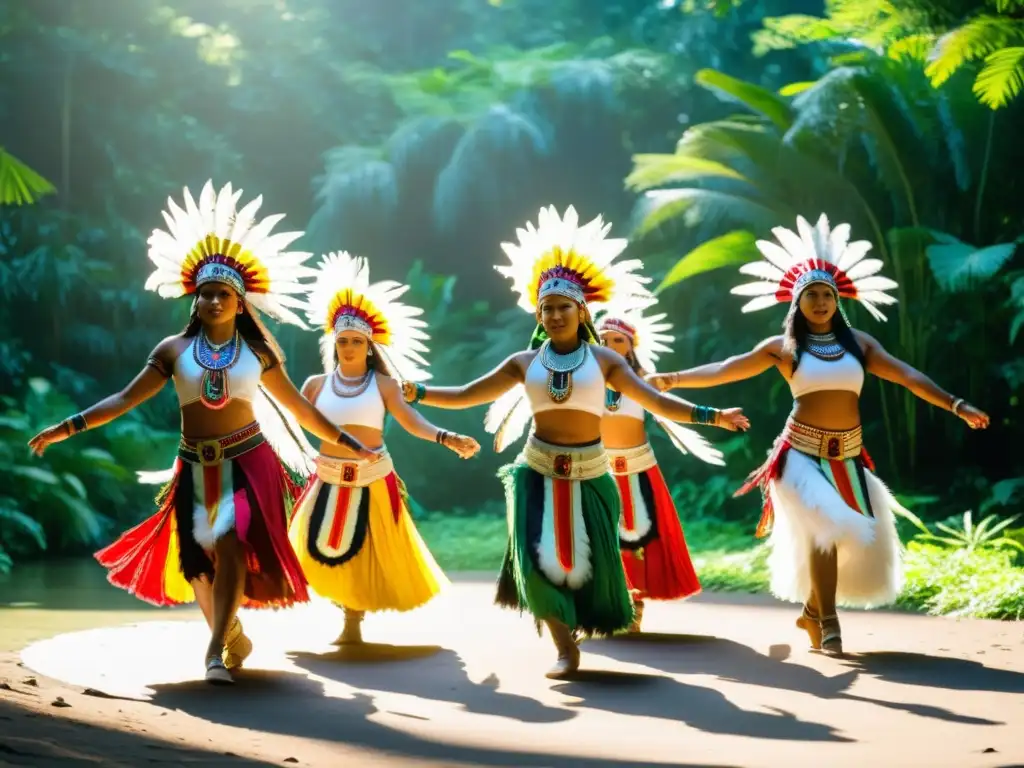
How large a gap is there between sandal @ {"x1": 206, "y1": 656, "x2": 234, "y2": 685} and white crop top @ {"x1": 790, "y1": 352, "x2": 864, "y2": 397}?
2.75 m

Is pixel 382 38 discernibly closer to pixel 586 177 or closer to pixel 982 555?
pixel 586 177

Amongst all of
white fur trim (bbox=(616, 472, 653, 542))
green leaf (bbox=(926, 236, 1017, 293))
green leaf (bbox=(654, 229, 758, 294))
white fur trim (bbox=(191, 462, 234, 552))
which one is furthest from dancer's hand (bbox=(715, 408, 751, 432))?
green leaf (bbox=(654, 229, 758, 294))

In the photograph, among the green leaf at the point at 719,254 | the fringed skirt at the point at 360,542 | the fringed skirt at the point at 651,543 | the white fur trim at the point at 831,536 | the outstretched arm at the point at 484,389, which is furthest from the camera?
the green leaf at the point at 719,254

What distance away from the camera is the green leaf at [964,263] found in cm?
1146

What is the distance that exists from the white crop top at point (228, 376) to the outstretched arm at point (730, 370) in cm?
196

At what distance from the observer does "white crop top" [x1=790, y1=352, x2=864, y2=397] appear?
21.0ft

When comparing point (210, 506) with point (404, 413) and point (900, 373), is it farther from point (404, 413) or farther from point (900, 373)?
point (900, 373)

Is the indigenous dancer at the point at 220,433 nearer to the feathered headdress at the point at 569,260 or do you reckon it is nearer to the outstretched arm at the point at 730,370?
the feathered headdress at the point at 569,260

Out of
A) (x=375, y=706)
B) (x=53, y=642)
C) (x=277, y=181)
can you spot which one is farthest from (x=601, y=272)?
(x=277, y=181)

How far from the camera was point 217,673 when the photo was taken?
5262 millimetres

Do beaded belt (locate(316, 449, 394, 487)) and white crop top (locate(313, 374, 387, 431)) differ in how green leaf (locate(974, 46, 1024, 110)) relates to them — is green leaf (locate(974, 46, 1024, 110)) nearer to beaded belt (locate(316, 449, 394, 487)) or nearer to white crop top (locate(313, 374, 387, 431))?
white crop top (locate(313, 374, 387, 431))

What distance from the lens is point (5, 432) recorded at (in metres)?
12.7

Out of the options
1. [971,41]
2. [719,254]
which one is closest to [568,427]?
[971,41]

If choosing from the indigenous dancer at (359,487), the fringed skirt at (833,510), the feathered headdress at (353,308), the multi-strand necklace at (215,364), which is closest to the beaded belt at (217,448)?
the multi-strand necklace at (215,364)
